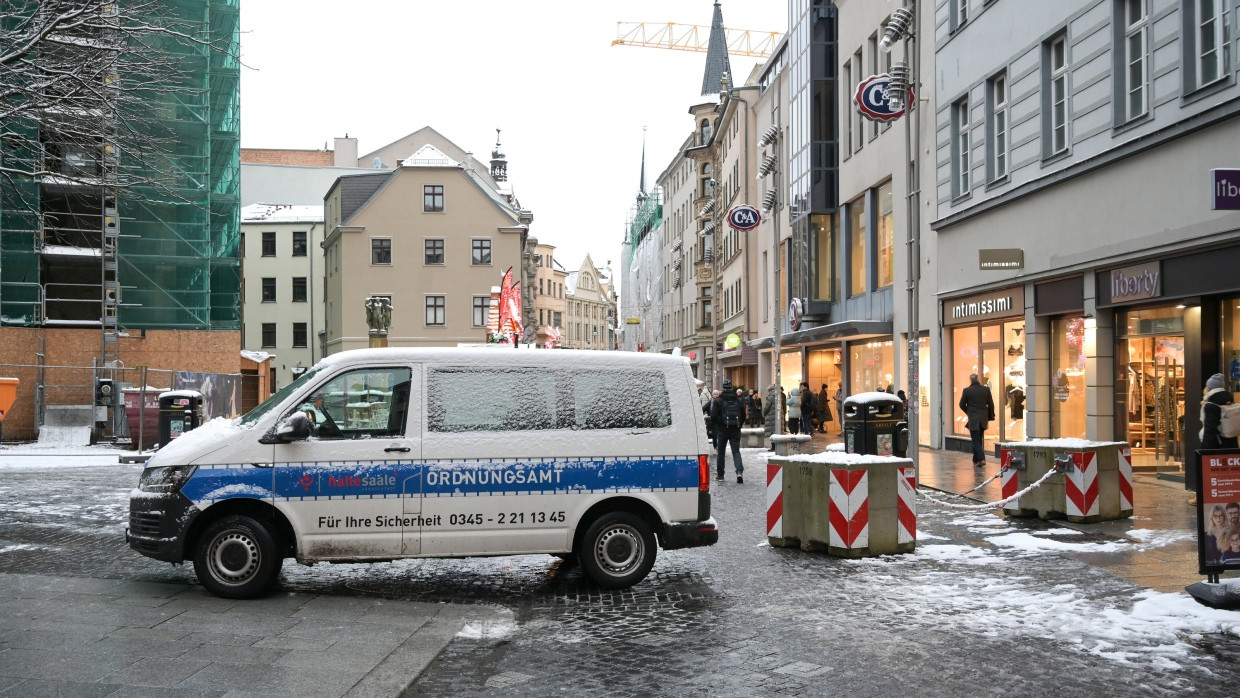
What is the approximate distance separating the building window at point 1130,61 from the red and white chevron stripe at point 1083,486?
6.52 metres

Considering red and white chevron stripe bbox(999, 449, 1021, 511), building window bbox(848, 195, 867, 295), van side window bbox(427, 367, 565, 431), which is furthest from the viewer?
building window bbox(848, 195, 867, 295)

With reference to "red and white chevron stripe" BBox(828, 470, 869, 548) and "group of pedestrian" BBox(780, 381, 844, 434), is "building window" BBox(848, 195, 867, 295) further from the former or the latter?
"red and white chevron stripe" BBox(828, 470, 869, 548)

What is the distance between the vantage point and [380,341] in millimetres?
35750

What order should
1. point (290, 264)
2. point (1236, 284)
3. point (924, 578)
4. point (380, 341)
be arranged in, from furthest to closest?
point (290, 264) < point (380, 341) < point (1236, 284) < point (924, 578)

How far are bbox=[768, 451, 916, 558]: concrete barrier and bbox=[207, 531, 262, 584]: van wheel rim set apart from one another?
5.31m

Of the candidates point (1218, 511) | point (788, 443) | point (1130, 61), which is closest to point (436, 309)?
point (788, 443)

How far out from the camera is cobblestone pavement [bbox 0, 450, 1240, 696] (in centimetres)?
661

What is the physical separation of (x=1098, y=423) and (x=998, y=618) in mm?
11935

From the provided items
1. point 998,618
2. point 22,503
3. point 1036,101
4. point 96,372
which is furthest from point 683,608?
point 96,372

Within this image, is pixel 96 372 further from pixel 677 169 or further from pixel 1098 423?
pixel 677 169

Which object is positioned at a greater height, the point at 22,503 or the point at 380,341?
the point at 380,341

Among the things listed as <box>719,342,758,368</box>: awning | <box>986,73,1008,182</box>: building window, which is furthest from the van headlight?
<box>719,342,758,368</box>: awning

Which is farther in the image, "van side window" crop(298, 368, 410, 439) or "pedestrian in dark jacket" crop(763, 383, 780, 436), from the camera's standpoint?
"pedestrian in dark jacket" crop(763, 383, 780, 436)

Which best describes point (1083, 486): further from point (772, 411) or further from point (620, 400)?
point (772, 411)
